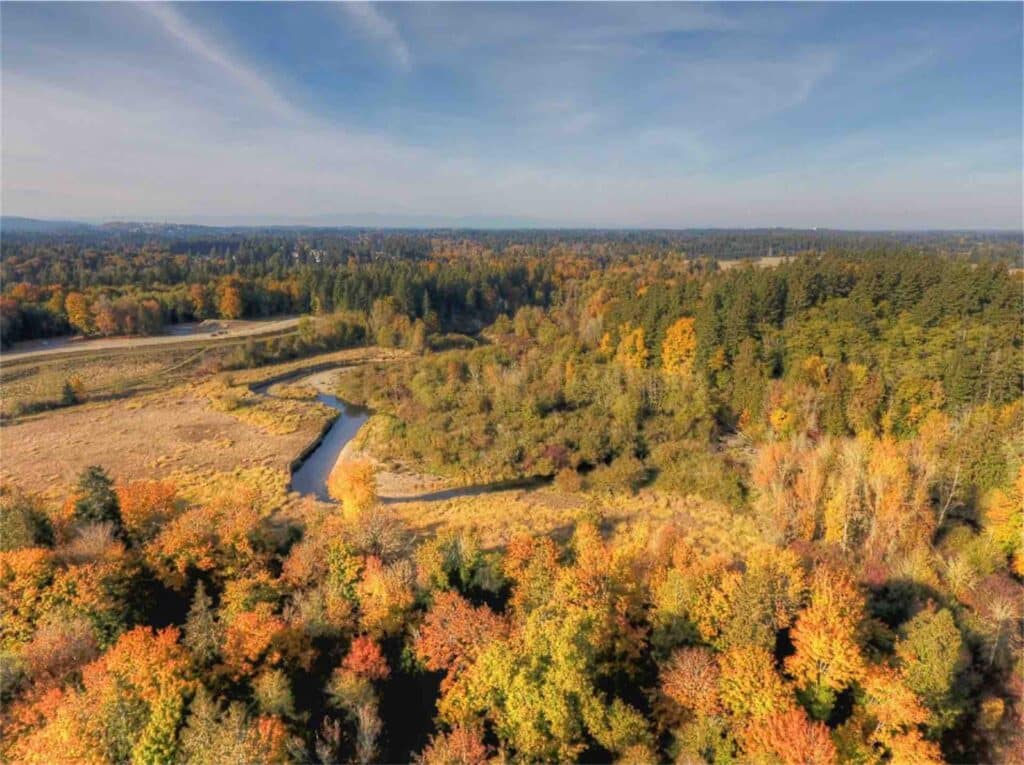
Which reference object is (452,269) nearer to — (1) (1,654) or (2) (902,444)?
(2) (902,444)

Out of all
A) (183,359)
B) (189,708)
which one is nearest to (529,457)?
(189,708)

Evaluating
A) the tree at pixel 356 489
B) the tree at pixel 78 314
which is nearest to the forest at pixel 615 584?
the tree at pixel 356 489

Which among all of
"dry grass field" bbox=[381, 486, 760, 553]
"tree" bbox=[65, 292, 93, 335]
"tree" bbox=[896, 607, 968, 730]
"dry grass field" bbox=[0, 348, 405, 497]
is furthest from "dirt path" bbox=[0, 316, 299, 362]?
"tree" bbox=[896, 607, 968, 730]

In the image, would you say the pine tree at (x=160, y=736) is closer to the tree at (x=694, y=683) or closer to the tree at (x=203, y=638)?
the tree at (x=203, y=638)

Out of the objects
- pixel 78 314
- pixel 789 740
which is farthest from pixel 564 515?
pixel 78 314

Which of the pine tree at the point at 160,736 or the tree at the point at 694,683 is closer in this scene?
the pine tree at the point at 160,736

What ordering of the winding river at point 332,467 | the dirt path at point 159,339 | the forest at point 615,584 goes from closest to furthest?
the forest at point 615,584
the winding river at point 332,467
the dirt path at point 159,339
